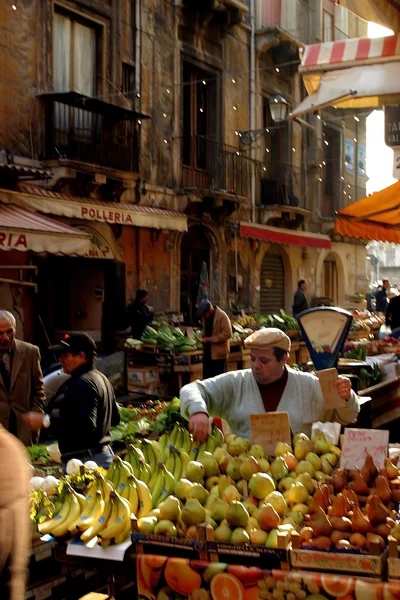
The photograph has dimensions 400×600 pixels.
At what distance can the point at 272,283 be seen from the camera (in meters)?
20.5

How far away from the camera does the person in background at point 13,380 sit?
560cm

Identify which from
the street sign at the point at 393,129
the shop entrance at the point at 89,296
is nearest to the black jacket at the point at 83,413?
the street sign at the point at 393,129

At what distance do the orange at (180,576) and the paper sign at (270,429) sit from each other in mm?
1018

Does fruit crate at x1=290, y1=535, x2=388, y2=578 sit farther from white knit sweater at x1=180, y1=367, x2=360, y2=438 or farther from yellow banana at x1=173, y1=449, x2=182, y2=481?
white knit sweater at x1=180, y1=367, x2=360, y2=438

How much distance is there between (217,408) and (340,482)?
118cm

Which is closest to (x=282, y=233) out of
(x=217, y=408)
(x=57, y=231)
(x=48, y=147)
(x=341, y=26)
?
(x=48, y=147)

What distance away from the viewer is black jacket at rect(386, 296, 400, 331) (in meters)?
10.5

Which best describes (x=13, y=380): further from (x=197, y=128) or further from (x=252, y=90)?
(x=252, y=90)

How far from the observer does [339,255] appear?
2434cm

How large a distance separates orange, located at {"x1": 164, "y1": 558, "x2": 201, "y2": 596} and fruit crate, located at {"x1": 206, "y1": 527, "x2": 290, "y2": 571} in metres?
0.09

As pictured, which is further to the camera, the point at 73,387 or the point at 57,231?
the point at 57,231

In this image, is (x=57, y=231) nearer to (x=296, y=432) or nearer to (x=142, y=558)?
(x=296, y=432)

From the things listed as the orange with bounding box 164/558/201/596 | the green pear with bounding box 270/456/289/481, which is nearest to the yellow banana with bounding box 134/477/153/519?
the orange with bounding box 164/558/201/596

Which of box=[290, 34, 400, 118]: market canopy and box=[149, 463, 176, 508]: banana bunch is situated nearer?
box=[149, 463, 176, 508]: banana bunch
